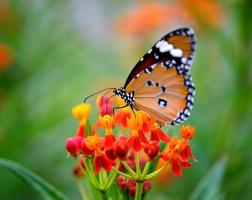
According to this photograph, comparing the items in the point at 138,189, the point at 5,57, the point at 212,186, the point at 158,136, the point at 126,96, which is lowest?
the point at 212,186

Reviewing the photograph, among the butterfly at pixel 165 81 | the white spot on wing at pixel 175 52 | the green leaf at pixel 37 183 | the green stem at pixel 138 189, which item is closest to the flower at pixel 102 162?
the green stem at pixel 138 189

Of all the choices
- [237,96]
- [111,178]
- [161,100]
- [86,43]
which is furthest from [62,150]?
[111,178]

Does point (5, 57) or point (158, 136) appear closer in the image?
point (158, 136)

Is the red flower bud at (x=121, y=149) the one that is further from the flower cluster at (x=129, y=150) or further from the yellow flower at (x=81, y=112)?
the yellow flower at (x=81, y=112)

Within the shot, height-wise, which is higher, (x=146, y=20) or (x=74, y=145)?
(x=146, y=20)

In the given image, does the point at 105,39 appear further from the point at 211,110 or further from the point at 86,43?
the point at 211,110

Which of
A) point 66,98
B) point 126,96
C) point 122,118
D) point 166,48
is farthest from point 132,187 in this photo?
point 66,98

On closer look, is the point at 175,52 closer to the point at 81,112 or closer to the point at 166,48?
the point at 166,48
